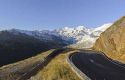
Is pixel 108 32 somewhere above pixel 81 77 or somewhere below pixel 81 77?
above

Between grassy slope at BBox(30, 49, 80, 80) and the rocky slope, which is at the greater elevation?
the rocky slope

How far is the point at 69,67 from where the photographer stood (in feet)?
168

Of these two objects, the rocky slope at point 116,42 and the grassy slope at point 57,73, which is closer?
the grassy slope at point 57,73

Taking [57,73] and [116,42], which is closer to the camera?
[57,73]

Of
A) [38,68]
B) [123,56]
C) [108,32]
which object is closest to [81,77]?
[38,68]

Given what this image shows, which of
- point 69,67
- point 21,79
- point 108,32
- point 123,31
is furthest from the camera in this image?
point 108,32

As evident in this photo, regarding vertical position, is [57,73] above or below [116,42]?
below

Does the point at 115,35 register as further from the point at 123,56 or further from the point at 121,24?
the point at 123,56

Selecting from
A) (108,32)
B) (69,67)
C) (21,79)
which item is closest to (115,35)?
(108,32)

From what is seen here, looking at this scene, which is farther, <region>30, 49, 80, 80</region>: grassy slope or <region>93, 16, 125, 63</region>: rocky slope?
<region>93, 16, 125, 63</region>: rocky slope

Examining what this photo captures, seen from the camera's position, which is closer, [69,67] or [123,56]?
[69,67]

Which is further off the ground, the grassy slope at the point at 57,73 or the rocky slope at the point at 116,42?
the rocky slope at the point at 116,42

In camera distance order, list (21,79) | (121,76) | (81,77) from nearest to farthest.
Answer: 1. (81,77)
2. (121,76)
3. (21,79)

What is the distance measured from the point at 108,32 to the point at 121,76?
201 ft
